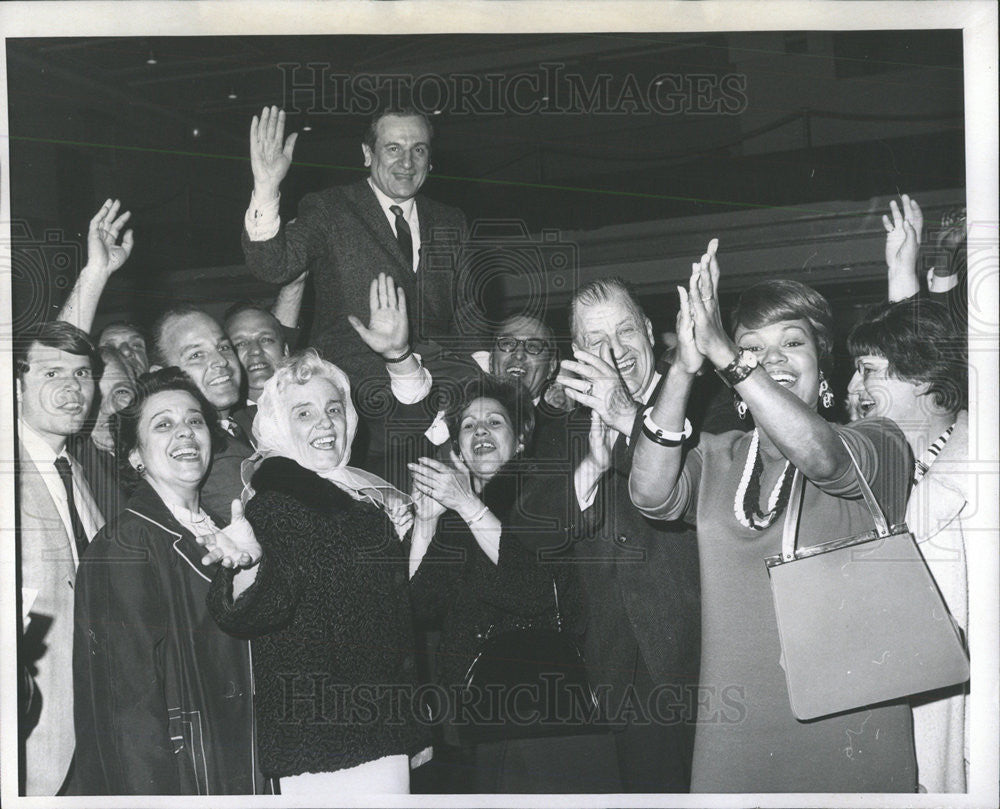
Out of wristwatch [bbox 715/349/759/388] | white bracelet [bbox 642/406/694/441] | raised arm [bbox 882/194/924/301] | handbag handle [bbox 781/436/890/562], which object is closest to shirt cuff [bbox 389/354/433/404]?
white bracelet [bbox 642/406/694/441]

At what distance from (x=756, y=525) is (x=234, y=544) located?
1673mm

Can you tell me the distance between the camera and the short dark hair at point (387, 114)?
354 centimetres

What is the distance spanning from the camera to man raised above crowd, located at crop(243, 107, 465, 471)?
138 inches

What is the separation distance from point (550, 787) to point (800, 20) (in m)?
2.68

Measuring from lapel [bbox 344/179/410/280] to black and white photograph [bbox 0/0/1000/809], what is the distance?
0.01m

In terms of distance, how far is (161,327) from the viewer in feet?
11.6

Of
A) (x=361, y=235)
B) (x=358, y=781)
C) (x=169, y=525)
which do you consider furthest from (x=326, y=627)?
(x=361, y=235)

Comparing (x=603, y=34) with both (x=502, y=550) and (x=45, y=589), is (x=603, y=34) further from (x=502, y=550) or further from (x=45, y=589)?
(x=45, y=589)

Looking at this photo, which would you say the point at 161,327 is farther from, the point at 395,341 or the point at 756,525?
the point at 756,525

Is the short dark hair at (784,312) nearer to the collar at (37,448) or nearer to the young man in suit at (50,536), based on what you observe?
the young man in suit at (50,536)

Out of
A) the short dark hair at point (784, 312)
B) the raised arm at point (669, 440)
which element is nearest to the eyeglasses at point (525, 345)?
the raised arm at point (669, 440)

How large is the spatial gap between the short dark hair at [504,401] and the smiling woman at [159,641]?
792mm

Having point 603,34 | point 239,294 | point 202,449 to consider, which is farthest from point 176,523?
point 603,34

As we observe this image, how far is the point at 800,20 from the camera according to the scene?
356 centimetres
